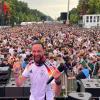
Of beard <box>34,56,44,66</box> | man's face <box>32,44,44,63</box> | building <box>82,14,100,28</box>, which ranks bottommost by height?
building <box>82,14,100,28</box>

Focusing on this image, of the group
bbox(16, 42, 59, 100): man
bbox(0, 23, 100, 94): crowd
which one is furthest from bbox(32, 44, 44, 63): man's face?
bbox(0, 23, 100, 94): crowd

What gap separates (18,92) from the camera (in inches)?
268

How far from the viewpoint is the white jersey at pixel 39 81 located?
5.96 m

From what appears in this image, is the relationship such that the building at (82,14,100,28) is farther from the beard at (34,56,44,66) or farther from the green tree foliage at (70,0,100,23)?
the beard at (34,56,44,66)

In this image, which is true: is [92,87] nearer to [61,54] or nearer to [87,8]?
[61,54]

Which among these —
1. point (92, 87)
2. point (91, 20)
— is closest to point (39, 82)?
point (92, 87)

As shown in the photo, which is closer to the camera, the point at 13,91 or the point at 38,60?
the point at 38,60

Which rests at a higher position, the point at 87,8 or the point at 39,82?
the point at 39,82

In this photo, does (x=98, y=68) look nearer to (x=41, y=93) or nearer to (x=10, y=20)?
(x=41, y=93)

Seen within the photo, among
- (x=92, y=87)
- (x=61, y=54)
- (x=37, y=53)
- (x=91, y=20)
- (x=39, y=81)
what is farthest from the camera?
(x=91, y=20)

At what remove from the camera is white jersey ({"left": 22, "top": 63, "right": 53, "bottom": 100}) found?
5961 millimetres

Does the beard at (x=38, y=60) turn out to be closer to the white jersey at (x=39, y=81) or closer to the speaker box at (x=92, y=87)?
the white jersey at (x=39, y=81)

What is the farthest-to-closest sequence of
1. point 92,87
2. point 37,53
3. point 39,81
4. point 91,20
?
point 91,20, point 92,87, point 39,81, point 37,53

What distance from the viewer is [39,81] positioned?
5.98 metres
